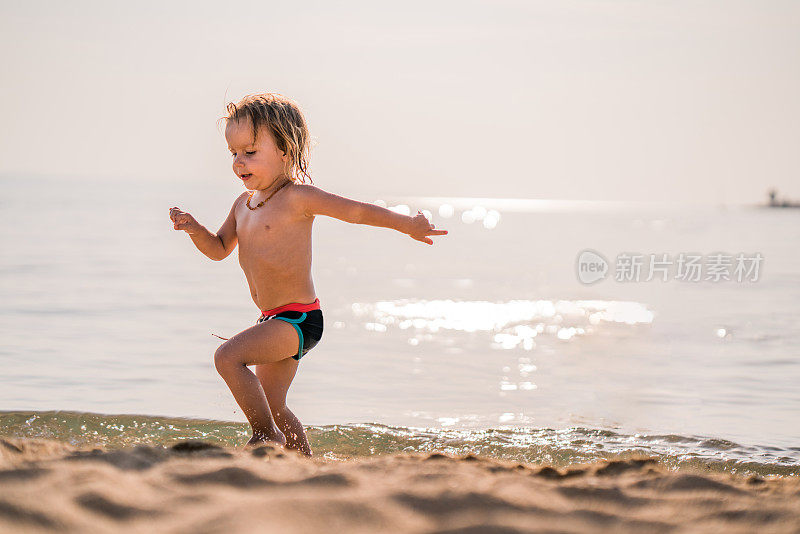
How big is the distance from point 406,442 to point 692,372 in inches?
131

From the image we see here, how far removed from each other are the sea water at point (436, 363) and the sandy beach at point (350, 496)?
1768mm

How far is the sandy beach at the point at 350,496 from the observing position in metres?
Result: 2.07

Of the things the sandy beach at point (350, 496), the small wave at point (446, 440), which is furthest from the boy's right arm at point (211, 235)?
the sandy beach at point (350, 496)

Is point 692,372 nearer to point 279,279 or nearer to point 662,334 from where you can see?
point 662,334

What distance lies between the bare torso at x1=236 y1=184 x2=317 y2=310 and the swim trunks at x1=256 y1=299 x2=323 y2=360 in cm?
3

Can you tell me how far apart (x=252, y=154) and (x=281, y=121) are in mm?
198

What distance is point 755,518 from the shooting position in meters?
2.34

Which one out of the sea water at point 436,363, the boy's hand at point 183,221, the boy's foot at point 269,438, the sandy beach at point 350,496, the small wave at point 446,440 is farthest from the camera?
the sea water at point 436,363

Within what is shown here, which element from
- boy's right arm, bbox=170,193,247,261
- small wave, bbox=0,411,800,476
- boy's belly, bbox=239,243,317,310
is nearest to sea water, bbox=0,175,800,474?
small wave, bbox=0,411,800,476

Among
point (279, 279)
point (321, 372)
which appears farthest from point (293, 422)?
point (321, 372)

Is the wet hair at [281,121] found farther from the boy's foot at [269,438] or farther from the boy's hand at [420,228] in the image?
the boy's foot at [269,438]

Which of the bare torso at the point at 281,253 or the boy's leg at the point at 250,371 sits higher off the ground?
the bare torso at the point at 281,253

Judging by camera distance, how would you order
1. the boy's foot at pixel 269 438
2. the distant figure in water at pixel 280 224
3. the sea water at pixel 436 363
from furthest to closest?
the sea water at pixel 436 363
the distant figure in water at pixel 280 224
the boy's foot at pixel 269 438

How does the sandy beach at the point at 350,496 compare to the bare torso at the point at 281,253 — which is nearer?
the sandy beach at the point at 350,496
